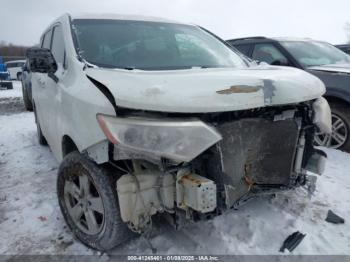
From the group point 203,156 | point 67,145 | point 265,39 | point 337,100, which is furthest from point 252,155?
point 265,39

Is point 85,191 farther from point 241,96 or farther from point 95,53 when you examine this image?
point 241,96

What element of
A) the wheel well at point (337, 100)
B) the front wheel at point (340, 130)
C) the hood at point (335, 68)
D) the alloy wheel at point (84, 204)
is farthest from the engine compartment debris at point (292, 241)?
the hood at point (335, 68)

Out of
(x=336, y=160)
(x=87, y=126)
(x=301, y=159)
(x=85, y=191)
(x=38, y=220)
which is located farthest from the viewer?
(x=336, y=160)

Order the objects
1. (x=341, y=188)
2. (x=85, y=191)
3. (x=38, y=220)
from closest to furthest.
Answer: (x=85, y=191)
(x=38, y=220)
(x=341, y=188)

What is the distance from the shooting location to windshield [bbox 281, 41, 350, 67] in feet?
17.4

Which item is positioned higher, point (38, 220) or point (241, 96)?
point (241, 96)

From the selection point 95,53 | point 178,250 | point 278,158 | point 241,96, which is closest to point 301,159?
point 278,158

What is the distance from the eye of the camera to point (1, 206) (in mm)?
3371

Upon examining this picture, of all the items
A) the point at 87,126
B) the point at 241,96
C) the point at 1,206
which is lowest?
the point at 1,206

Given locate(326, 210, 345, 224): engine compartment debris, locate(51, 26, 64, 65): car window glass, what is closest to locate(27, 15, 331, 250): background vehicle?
locate(51, 26, 64, 65): car window glass

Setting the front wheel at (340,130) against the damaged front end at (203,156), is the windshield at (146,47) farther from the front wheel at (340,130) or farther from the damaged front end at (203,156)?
the front wheel at (340,130)

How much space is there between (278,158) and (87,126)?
4.65 ft

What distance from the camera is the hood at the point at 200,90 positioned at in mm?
1992

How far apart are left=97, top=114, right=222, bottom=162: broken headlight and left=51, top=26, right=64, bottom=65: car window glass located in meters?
1.44
